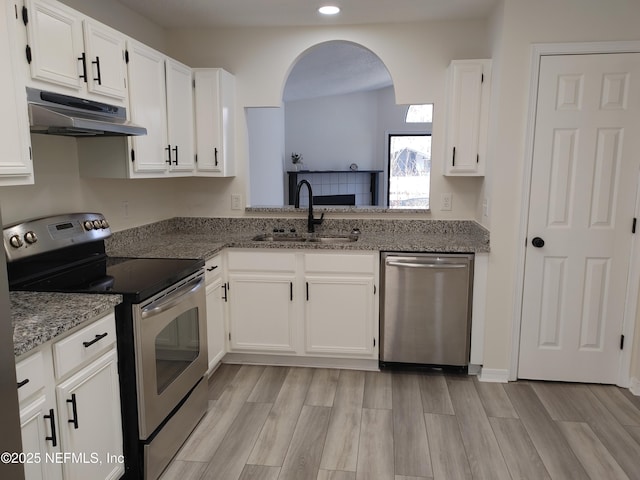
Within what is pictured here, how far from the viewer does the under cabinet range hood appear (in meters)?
1.81

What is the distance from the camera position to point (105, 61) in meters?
2.27

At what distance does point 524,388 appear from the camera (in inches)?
117

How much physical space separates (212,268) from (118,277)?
2.64 ft

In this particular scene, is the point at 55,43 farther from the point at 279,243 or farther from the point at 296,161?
the point at 296,161

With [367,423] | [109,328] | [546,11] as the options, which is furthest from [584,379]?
[109,328]

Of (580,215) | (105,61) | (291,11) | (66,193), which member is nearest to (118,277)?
(66,193)

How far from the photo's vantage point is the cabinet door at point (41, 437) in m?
1.43

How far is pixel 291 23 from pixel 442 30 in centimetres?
106

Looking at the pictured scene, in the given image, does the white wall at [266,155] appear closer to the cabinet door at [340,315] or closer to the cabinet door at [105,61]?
the cabinet door at [340,315]

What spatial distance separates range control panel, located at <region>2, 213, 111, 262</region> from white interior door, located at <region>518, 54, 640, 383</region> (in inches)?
99.4

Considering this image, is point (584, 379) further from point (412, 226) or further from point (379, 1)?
point (379, 1)

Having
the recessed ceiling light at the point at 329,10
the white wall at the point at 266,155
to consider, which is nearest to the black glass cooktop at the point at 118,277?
the recessed ceiling light at the point at 329,10

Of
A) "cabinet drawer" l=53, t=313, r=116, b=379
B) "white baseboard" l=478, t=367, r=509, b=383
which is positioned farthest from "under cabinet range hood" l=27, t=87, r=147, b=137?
"white baseboard" l=478, t=367, r=509, b=383

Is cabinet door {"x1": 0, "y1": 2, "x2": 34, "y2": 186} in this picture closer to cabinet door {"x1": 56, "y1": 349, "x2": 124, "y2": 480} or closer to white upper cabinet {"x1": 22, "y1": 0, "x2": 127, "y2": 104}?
white upper cabinet {"x1": 22, "y1": 0, "x2": 127, "y2": 104}
